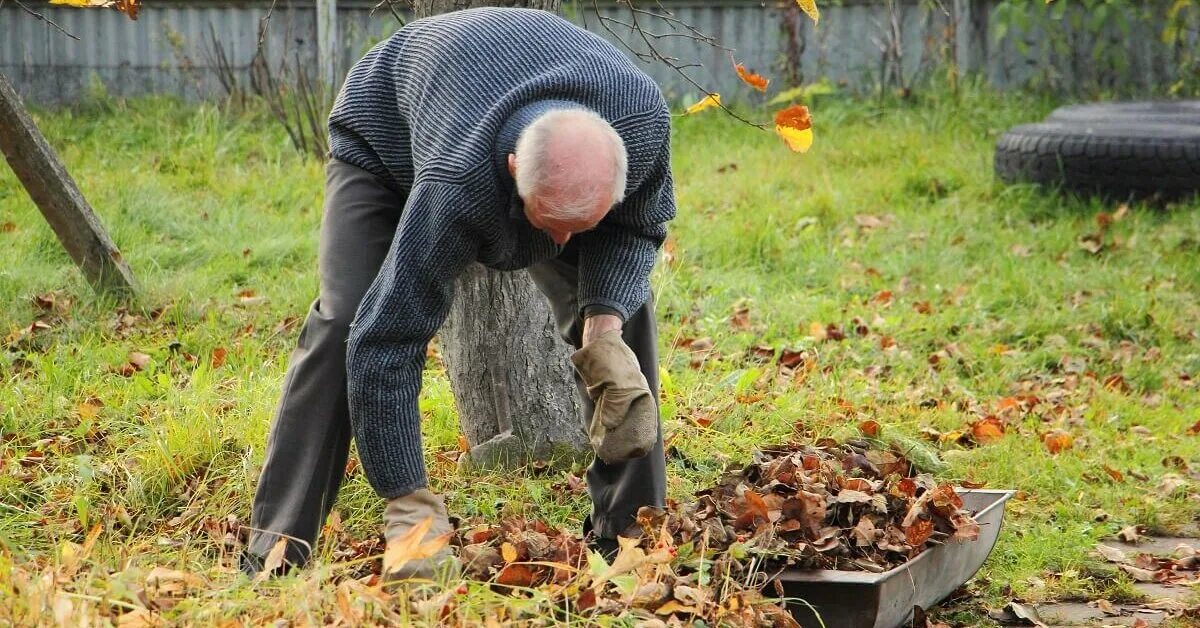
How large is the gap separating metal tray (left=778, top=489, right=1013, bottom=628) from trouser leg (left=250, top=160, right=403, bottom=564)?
1149 mm

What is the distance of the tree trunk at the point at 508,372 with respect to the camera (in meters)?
4.07

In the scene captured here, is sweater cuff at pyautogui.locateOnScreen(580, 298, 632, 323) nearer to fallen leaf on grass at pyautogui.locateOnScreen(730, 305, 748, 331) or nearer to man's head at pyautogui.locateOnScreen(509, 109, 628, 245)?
man's head at pyautogui.locateOnScreen(509, 109, 628, 245)

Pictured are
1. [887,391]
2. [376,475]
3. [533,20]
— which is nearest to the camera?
A: [376,475]

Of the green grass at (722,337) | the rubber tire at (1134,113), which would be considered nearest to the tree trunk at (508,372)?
the green grass at (722,337)

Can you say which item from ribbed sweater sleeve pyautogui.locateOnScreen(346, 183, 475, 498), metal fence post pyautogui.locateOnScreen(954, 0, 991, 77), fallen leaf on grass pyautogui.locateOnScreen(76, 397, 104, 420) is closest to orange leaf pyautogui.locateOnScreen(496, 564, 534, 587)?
ribbed sweater sleeve pyautogui.locateOnScreen(346, 183, 475, 498)

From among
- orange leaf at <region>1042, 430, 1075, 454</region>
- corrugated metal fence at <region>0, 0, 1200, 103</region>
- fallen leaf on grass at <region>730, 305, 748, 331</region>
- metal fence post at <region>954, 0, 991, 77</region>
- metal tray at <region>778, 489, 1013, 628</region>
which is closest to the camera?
metal tray at <region>778, 489, 1013, 628</region>

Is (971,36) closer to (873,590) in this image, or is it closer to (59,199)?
(59,199)

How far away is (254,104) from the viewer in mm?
9469

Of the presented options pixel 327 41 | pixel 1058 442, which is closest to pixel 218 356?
pixel 1058 442

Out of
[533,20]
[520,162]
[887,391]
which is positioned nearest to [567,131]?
[520,162]

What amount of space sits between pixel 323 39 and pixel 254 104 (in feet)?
2.34

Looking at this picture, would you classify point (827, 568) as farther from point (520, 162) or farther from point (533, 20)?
point (533, 20)

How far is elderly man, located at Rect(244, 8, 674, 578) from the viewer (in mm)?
2762

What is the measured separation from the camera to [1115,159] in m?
7.64
